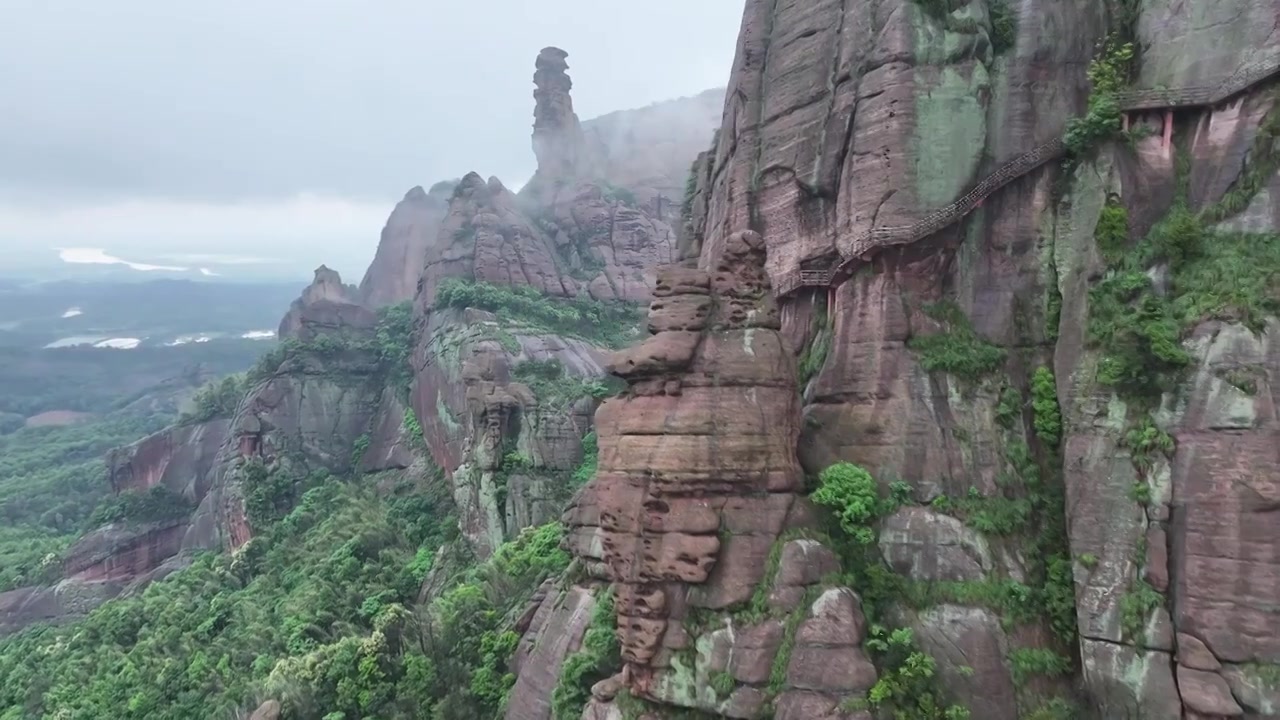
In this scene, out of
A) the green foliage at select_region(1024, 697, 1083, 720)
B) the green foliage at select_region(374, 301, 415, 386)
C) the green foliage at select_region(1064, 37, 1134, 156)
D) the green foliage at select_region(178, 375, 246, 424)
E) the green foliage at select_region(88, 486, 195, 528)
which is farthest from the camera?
the green foliage at select_region(178, 375, 246, 424)

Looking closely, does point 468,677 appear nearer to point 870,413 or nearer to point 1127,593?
point 870,413

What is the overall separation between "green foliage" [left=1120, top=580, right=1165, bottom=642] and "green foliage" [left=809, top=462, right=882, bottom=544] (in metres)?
4.96

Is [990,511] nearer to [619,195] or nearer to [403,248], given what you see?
[619,195]

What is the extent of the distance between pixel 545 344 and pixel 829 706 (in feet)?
119

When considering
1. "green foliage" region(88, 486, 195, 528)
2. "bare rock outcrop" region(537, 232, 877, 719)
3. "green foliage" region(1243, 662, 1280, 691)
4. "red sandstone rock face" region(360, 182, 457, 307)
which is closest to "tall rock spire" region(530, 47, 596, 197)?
"red sandstone rock face" region(360, 182, 457, 307)

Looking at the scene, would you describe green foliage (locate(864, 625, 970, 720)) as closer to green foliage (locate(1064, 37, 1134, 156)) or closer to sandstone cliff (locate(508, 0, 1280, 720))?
sandstone cliff (locate(508, 0, 1280, 720))

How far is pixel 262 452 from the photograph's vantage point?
5141 centimetres

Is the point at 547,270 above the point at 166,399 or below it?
above

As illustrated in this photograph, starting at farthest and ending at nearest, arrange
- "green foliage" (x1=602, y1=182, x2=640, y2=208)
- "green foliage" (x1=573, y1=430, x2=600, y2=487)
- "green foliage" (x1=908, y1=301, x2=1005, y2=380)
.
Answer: "green foliage" (x1=602, y1=182, x2=640, y2=208)
"green foliage" (x1=573, y1=430, x2=600, y2=487)
"green foliage" (x1=908, y1=301, x2=1005, y2=380)

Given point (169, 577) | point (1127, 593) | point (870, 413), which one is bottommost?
point (169, 577)

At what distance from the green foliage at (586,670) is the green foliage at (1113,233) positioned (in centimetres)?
1408

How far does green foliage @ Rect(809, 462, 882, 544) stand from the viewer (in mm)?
18016

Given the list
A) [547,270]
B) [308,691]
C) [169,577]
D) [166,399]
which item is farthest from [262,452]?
[166,399]

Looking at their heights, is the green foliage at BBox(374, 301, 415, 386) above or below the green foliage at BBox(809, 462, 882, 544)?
above
